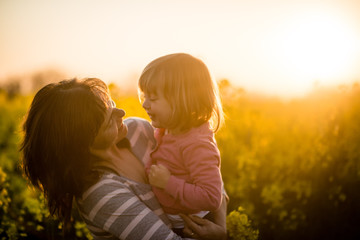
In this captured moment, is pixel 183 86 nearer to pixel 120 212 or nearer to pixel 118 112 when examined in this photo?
pixel 118 112

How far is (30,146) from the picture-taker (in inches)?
67.0

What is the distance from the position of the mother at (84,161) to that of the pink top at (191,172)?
0.15 m

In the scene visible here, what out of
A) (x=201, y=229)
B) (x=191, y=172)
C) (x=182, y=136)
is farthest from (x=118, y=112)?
(x=201, y=229)

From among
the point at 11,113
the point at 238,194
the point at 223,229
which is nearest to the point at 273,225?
A: the point at 238,194

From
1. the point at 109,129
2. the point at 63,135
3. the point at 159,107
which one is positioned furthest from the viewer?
the point at 159,107

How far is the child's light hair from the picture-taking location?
1.90m

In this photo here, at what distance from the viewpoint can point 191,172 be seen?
1844 millimetres

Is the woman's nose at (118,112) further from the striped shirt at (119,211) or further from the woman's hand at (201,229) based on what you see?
the woman's hand at (201,229)

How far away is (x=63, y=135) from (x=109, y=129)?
0.24 m

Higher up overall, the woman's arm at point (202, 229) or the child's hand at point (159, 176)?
the child's hand at point (159, 176)

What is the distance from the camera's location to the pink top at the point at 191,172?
1.79m

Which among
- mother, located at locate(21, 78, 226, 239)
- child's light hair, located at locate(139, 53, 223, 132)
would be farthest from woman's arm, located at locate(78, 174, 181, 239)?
child's light hair, located at locate(139, 53, 223, 132)

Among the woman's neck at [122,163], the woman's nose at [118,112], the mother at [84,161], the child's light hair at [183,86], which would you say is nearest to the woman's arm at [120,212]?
the mother at [84,161]

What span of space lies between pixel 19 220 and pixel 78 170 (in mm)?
1958
